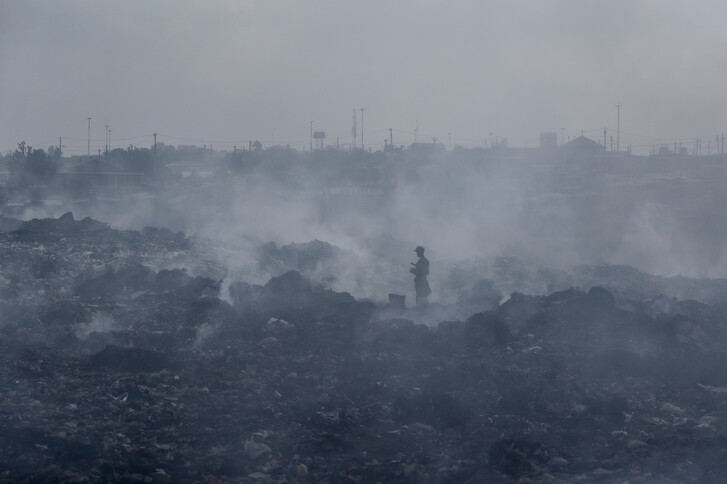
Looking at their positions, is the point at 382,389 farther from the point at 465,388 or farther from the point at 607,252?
the point at 607,252

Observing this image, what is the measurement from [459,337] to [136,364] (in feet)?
14.3

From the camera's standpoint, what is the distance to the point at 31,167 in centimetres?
3647

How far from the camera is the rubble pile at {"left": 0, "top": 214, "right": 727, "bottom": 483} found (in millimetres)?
6664

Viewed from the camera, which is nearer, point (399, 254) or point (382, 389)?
point (382, 389)

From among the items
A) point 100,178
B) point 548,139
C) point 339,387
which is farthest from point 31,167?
point 339,387

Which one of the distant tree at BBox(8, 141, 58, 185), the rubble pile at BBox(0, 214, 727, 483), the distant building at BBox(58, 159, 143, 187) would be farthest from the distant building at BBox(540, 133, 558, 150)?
the rubble pile at BBox(0, 214, 727, 483)

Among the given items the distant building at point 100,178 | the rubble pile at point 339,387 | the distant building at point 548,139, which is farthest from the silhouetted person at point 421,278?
the distant building at point 548,139

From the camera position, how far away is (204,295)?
509 inches

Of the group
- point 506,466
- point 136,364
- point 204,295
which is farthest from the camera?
point 204,295

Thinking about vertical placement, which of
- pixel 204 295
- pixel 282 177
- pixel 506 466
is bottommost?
pixel 506 466

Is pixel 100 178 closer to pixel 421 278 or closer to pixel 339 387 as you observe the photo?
pixel 421 278

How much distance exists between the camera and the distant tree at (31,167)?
3569 cm

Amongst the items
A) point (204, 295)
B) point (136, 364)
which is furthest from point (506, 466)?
point (204, 295)

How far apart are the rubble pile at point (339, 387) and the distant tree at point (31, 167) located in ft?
79.1
